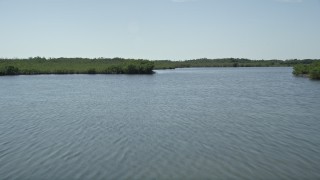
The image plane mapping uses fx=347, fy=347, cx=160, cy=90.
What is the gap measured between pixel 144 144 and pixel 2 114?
515 inches

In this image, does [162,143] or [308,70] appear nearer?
[162,143]

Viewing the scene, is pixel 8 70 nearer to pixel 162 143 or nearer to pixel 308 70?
pixel 308 70

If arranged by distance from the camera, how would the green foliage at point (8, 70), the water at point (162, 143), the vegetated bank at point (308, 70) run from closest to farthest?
the water at point (162, 143), the vegetated bank at point (308, 70), the green foliage at point (8, 70)

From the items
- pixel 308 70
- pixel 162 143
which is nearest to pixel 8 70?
pixel 308 70

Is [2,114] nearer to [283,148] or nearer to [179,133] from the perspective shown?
[179,133]

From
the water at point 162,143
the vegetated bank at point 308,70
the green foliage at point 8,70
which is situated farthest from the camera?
the green foliage at point 8,70

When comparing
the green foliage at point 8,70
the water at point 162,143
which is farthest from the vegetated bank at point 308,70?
the green foliage at point 8,70

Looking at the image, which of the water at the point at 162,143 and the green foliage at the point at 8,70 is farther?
the green foliage at the point at 8,70

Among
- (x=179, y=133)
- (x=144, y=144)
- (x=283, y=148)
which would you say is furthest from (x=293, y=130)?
(x=144, y=144)

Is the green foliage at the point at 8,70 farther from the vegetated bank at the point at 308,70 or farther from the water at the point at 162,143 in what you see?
the water at the point at 162,143

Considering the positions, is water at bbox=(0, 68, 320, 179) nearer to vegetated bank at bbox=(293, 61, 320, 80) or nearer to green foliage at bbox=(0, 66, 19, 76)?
vegetated bank at bbox=(293, 61, 320, 80)

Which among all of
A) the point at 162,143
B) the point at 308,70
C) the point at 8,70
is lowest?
the point at 8,70

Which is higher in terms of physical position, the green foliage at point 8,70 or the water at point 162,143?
the water at point 162,143

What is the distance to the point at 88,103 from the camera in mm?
29125
